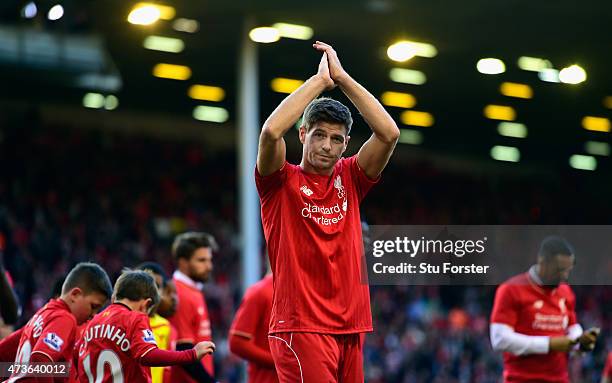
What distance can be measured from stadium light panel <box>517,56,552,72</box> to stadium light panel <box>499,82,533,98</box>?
1.63 m

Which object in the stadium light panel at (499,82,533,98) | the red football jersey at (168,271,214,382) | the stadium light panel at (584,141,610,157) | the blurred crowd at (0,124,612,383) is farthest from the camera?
the stadium light panel at (584,141,610,157)

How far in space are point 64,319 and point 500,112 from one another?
80.0 feet

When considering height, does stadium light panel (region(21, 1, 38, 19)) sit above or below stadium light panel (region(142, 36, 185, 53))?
below

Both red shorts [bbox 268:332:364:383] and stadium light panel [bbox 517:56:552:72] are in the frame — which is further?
stadium light panel [bbox 517:56:552:72]

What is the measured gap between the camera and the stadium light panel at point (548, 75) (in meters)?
24.6

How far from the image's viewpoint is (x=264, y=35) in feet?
71.9

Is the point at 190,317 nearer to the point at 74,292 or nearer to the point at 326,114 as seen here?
the point at 74,292

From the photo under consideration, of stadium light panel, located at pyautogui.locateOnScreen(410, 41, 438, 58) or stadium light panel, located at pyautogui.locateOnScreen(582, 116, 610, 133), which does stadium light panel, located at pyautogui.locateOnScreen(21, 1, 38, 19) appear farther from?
stadium light panel, located at pyautogui.locateOnScreen(582, 116, 610, 133)

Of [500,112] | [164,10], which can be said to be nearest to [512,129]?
[500,112]

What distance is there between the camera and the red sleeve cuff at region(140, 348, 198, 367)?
6.59m

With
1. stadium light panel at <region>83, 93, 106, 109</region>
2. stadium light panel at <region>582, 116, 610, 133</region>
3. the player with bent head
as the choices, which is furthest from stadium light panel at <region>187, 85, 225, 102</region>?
the player with bent head

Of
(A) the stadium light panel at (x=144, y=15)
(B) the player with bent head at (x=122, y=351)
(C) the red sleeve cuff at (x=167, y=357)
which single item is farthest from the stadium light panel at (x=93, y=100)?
(C) the red sleeve cuff at (x=167, y=357)

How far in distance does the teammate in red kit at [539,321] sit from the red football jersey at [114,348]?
3.41 metres

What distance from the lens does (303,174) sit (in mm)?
5938
